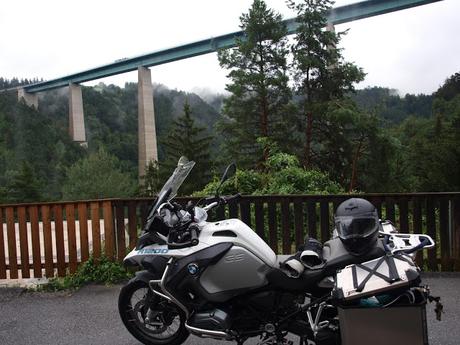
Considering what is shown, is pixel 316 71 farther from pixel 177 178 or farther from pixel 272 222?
pixel 177 178

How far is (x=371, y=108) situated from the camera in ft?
78.2

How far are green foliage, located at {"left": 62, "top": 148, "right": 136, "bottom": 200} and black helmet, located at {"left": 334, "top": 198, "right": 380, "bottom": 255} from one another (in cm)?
5009

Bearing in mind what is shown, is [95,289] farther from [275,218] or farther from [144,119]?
[144,119]

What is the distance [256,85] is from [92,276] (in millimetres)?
21200

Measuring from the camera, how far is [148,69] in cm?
4719

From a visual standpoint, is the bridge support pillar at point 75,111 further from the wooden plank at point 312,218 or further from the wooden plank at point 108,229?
the wooden plank at point 312,218

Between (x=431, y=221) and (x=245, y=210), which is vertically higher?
(x=245, y=210)

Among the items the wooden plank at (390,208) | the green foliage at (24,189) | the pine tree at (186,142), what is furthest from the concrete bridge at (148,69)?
the wooden plank at (390,208)

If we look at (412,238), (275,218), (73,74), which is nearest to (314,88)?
(275,218)

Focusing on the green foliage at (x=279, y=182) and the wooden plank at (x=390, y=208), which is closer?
the wooden plank at (x=390, y=208)

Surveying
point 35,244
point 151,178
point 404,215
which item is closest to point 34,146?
point 151,178

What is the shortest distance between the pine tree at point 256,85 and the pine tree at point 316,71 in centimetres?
110

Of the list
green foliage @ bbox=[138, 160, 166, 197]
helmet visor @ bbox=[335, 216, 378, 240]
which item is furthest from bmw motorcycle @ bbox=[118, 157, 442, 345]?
green foliage @ bbox=[138, 160, 166, 197]

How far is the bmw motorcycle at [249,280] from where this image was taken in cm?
267
